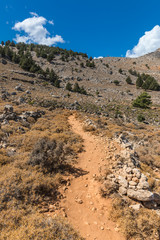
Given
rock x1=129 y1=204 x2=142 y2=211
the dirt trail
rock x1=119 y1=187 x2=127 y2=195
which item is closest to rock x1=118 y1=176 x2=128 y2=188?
rock x1=119 y1=187 x2=127 y2=195

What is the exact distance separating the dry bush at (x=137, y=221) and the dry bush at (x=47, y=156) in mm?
3441

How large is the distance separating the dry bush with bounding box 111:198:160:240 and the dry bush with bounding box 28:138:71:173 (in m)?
3.44

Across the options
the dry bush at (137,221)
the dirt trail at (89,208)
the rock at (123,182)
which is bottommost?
the dirt trail at (89,208)

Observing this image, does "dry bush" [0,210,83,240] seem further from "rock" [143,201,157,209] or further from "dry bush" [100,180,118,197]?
"rock" [143,201,157,209]

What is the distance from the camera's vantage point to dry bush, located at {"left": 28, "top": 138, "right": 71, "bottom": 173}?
5.70 metres

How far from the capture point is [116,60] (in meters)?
95.9

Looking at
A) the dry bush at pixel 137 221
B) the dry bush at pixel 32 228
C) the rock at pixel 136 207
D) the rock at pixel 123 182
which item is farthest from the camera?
the rock at pixel 123 182

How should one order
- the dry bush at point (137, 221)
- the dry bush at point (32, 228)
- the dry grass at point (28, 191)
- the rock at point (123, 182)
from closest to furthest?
the dry bush at point (32, 228) → the dry grass at point (28, 191) → the dry bush at point (137, 221) → the rock at point (123, 182)

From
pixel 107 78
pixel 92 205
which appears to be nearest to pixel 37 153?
pixel 92 205

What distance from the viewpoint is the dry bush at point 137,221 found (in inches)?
138

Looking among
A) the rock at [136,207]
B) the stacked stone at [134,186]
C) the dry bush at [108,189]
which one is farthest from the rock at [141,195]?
the dry bush at [108,189]

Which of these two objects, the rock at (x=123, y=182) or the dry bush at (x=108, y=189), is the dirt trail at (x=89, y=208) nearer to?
the dry bush at (x=108, y=189)

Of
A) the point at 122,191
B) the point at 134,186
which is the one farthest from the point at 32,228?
the point at 134,186

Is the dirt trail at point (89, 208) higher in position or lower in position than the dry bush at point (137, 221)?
lower
